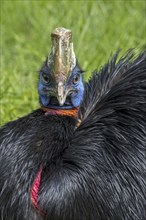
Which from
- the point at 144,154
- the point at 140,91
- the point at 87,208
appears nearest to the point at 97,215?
the point at 87,208

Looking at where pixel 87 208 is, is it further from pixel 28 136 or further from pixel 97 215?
pixel 28 136

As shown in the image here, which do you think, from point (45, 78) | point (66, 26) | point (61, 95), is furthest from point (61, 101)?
point (66, 26)

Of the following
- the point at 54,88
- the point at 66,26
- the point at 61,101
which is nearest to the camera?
the point at 61,101

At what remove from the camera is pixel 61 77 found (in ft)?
14.9

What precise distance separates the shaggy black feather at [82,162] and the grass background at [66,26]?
63.1 inches

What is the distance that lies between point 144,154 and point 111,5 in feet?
9.80

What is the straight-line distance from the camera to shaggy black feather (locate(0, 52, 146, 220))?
4438 mm

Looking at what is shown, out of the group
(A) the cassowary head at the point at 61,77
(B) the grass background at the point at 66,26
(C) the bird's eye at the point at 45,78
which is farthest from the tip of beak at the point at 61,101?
(B) the grass background at the point at 66,26

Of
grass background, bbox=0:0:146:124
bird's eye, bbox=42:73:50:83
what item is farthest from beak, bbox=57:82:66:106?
grass background, bbox=0:0:146:124

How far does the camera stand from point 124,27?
703 cm

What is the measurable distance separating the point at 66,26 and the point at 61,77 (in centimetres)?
246

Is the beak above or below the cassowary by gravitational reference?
above

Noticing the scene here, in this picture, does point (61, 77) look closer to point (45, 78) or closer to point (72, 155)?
point (45, 78)

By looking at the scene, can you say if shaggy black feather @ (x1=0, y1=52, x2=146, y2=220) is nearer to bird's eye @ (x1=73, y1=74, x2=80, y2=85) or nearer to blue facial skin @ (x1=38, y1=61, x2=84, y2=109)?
blue facial skin @ (x1=38, y1=61, x2=84, y2=109)
